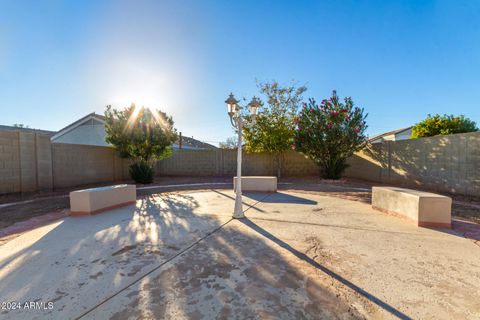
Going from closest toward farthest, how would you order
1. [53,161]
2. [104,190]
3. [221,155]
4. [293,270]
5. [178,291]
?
[178,291]
[293,270]
[104,190]
[53,161]
[221,155]

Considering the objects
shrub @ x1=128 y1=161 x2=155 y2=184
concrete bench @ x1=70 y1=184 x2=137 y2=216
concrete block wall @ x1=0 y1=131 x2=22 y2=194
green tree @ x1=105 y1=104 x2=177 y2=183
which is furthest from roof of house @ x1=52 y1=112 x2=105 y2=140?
concrete bench @ x1=70 y1=184 x2=137 y2=216

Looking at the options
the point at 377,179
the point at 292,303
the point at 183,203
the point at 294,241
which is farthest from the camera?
the point at 377,179

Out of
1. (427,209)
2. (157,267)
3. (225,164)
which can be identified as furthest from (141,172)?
(427,209)

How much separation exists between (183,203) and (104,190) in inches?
88.0

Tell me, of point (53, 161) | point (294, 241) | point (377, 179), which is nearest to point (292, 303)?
point (294, 241)

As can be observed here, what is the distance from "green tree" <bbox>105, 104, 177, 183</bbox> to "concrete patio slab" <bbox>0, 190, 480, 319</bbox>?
719cm

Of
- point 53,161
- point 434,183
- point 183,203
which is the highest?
point 53,161

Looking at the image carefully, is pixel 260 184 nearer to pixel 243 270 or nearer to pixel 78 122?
pixel 243 270

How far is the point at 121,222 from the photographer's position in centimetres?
496

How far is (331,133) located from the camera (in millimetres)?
10922

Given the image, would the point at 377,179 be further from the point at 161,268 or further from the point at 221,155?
the point at 161,268

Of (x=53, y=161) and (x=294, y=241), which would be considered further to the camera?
(x=53, y=161)

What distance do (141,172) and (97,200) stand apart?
21.8 feet

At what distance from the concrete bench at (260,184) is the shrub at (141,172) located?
20.0ft
